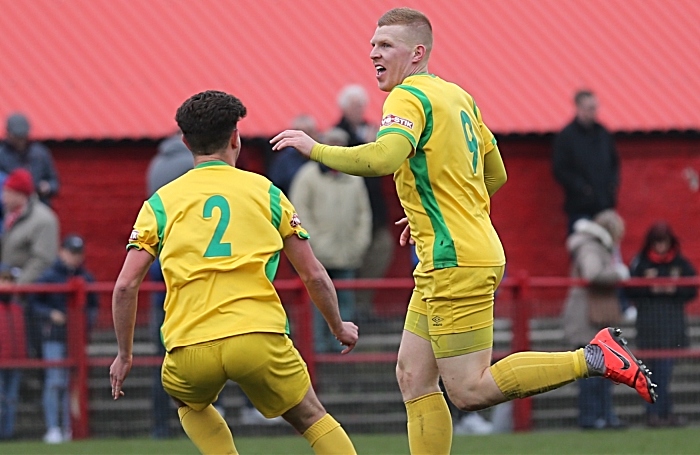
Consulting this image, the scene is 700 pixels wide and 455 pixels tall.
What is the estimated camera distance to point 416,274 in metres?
6.44

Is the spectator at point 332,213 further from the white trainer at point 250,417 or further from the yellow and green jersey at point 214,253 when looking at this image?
the yellow and green jersey at point 214,253

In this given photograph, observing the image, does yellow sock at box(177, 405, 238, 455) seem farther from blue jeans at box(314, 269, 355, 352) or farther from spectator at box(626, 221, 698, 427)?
spectator at box(626, 221, 698, 427)

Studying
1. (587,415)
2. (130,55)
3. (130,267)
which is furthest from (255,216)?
(130,55)

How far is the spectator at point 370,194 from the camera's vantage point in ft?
41.2

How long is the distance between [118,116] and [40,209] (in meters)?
2.87

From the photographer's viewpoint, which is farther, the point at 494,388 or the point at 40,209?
the point at 40,209

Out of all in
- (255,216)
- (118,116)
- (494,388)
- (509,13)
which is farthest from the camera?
(509,13)

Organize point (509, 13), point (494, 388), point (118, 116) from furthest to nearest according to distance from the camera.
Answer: point (509, 13) → point (118, 116) → point (494, 388)

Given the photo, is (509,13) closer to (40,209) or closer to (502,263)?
(40,209)

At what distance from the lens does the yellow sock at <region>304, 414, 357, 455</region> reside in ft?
19.1

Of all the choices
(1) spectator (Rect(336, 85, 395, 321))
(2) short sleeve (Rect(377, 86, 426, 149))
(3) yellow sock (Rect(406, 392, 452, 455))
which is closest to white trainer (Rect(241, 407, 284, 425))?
(1) spectator (Rect(336, 85, 395, 321))

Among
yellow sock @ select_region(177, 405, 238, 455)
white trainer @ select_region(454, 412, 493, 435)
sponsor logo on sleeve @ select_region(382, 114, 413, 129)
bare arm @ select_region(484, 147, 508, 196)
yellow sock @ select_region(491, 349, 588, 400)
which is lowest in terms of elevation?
white trainer @ select_region(454, 412, 493, 435)

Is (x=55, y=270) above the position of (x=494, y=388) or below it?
below

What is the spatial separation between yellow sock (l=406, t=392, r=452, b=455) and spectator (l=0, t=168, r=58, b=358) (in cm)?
577
